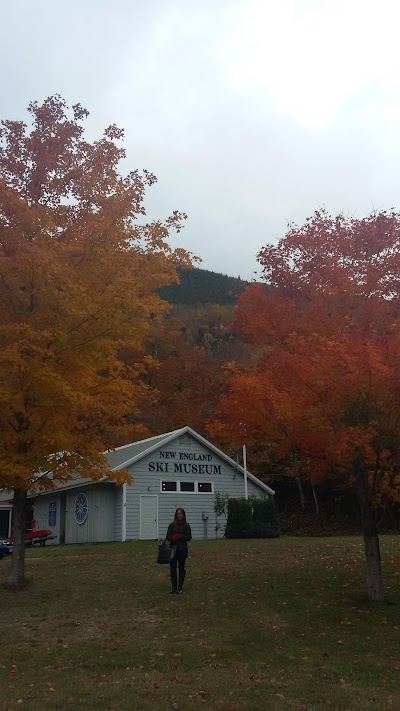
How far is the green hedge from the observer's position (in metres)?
26.8

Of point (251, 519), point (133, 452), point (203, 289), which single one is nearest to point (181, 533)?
point (251, 519)

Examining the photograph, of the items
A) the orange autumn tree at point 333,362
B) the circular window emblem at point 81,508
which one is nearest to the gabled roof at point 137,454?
the circular window emblem at point 81,508

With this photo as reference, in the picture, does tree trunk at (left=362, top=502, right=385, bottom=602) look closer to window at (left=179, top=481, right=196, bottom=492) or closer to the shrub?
the shrub

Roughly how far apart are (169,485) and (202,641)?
19.2 metres

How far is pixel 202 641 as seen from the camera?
8.84 m

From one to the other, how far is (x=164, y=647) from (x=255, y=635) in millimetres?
1374

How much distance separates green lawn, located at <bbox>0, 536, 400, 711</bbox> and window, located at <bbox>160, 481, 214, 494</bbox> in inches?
476

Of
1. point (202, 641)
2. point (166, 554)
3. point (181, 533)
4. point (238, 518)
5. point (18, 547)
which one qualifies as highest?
point (238, 518)

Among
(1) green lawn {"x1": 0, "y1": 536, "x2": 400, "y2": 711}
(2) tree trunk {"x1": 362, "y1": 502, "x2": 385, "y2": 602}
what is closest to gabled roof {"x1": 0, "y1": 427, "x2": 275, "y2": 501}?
(1) green lawn {"x1": 0, "y1": 536, "x2": 400, "y2": 711}

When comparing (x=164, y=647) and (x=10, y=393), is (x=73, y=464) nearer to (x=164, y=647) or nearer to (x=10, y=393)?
(x=10, y=393)

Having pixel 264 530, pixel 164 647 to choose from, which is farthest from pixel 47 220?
pixel 264 530

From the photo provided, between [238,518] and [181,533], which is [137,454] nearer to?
[238,518]

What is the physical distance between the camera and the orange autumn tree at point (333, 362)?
34.8ft

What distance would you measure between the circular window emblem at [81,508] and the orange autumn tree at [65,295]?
1433 centimetres
